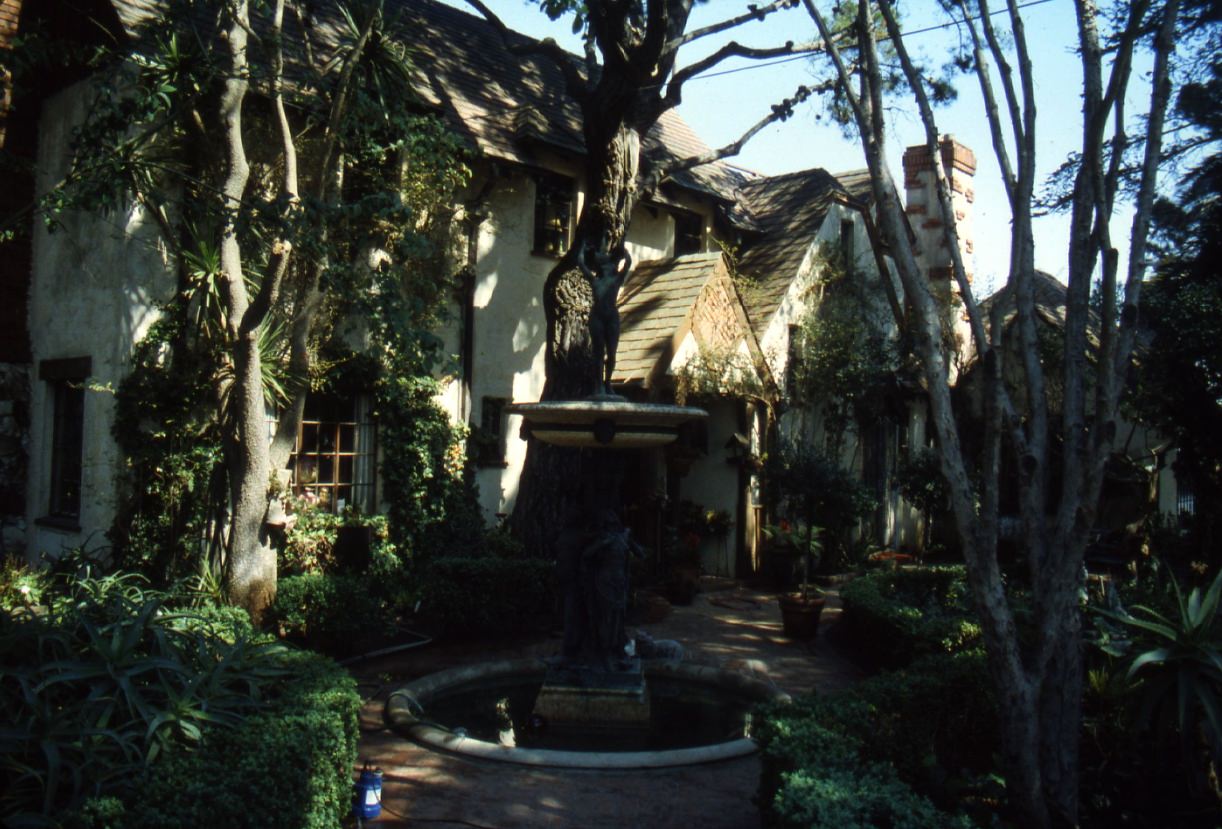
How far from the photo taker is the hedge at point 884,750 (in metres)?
4.18

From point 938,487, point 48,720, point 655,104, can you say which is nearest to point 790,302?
point 938,487

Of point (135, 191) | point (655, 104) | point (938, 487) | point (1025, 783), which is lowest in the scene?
point (1025, 783)

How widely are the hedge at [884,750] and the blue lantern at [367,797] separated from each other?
2.10 metres

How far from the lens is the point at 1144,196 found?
17.1ft

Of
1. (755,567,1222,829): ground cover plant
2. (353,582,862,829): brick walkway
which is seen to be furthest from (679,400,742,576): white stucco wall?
(755,567,1222,829): ground cover plant

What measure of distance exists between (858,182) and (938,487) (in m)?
8.75

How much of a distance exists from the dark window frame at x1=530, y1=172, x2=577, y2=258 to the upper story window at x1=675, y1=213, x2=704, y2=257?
9.45 feet

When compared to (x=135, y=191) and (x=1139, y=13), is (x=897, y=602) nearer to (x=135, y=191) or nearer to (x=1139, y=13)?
(x=1139, y=13)

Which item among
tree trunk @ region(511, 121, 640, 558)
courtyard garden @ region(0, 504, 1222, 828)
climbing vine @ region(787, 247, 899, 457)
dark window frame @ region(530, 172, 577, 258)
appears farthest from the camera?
climbing vine @ region(787, 247, 899, 457)

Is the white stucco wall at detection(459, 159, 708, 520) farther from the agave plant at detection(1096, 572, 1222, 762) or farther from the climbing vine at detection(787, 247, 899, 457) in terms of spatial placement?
the agave plant at detection(1096, 572, 1222, 762)

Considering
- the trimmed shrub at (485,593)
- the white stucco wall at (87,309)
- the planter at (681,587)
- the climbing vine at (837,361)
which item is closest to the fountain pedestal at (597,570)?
the trimmed shrub at (485,593)

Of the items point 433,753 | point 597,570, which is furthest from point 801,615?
point 433,753

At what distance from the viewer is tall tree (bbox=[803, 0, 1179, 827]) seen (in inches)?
196

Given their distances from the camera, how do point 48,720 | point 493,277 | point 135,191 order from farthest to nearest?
point 493,277 < point 135,191 < point 48,720
